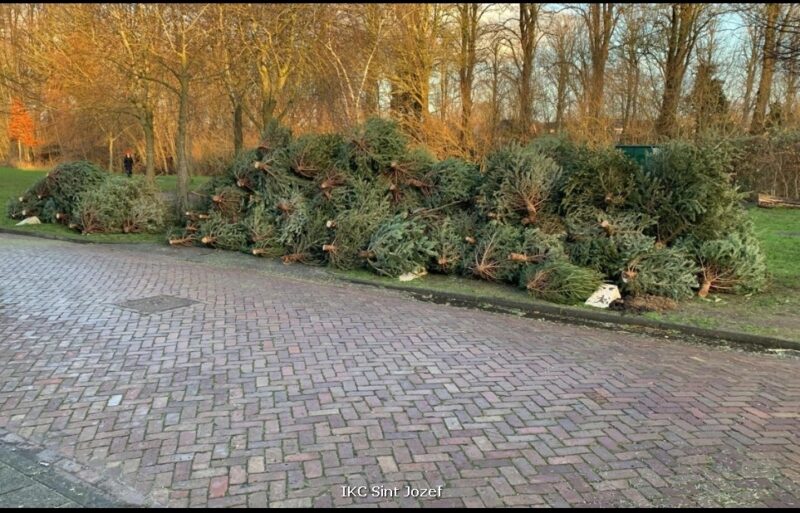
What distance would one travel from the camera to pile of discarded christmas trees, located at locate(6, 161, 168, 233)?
582 inches

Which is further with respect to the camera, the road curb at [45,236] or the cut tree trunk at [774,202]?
the cut tree trunk at [774,202]

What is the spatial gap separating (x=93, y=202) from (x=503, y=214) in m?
10.9

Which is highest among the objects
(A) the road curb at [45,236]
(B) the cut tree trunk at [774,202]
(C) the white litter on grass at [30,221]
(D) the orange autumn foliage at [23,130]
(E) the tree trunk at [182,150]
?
(D) the orange autumn foliage at [23,130]

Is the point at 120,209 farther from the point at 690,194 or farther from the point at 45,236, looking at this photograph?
the point at 690,194

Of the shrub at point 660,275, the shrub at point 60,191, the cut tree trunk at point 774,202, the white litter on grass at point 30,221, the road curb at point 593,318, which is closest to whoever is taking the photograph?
the road curb at point 593,318

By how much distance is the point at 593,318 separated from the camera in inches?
306

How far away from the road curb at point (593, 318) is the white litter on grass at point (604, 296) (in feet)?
1.11

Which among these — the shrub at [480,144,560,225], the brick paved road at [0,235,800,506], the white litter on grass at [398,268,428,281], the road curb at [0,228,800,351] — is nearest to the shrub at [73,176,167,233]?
the brick paved road at [0,235,800,506]

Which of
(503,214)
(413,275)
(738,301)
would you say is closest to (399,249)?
(413,275)

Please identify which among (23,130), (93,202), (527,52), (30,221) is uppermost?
(527,52)

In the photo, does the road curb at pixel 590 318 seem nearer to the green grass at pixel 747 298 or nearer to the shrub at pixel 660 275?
the green grass at pixel 747 298

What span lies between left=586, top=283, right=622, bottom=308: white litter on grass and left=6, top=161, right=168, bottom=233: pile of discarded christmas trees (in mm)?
11861

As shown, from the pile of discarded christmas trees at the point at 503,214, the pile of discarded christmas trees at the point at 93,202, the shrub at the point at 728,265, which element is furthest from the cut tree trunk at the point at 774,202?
the pile of discarded christmas trees at the point at 93,202

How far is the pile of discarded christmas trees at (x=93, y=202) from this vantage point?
48.5ft
